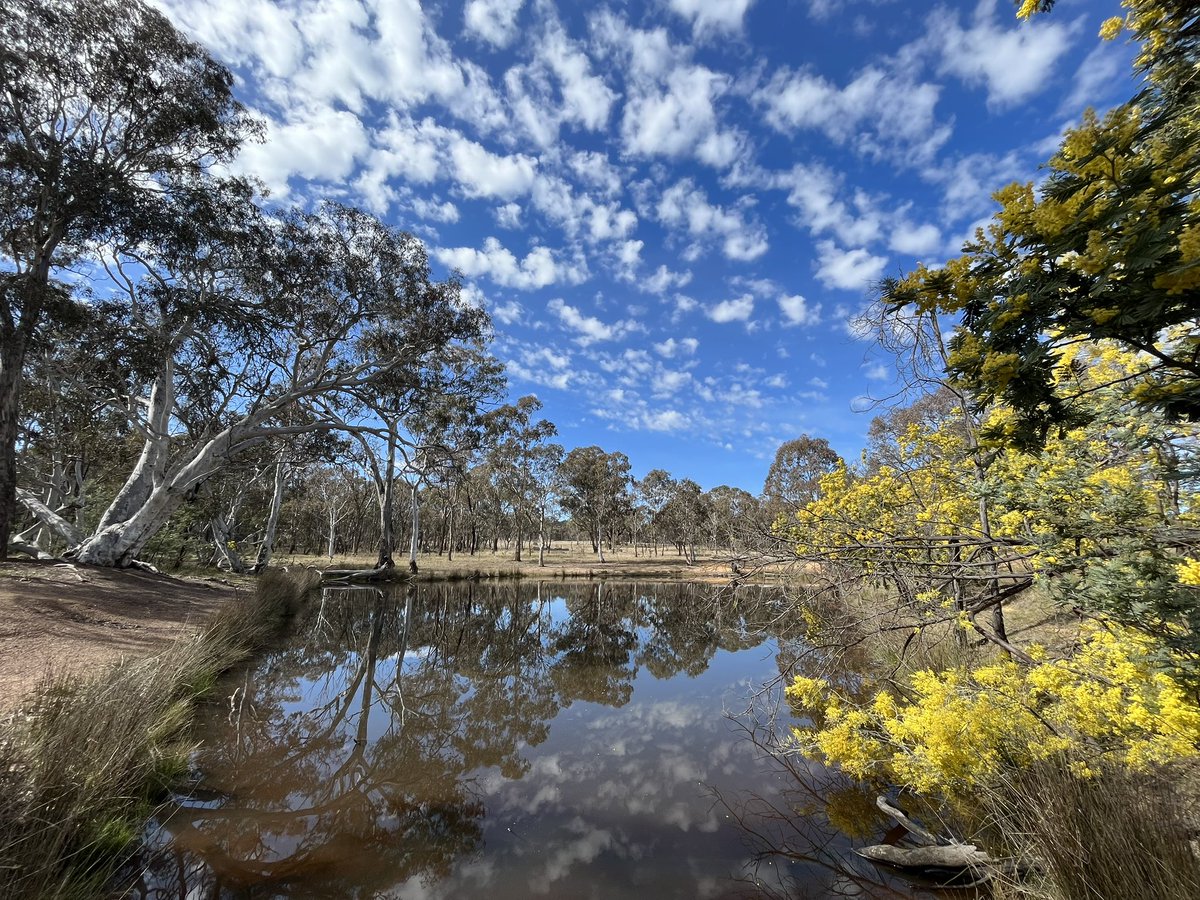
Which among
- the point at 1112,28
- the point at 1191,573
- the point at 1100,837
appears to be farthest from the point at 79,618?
the point at 1112,28

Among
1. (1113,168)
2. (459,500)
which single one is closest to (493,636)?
(1113,168)

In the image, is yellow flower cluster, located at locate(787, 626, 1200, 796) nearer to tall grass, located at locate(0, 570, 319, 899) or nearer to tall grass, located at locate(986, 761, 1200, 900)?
tall grass, located at locate(986, 761, 1200, 900)

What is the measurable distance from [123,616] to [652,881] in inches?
371

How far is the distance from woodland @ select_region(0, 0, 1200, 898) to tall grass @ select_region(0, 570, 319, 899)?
402 cm

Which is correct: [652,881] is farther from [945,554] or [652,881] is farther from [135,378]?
[135,378]

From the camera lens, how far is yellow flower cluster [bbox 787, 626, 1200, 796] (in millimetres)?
2641

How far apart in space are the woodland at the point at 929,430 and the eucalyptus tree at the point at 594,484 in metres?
15.1

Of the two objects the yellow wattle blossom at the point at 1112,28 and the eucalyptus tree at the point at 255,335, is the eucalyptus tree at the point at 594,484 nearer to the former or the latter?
the eucalyptus tree at the point at 255,335

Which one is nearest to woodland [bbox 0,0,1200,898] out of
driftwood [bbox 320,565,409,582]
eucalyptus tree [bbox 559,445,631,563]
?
driftwood [bbox 320,565,409,582]

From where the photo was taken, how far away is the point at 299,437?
664 inches

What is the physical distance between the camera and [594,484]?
35188 mm

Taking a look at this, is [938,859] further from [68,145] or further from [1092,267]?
[68,145]

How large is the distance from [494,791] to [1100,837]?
14.2ft

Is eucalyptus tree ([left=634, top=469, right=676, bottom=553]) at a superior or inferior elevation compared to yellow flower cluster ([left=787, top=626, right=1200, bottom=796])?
superior
